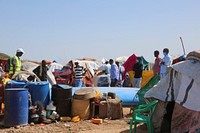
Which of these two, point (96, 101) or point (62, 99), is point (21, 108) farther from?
point (96, 101)

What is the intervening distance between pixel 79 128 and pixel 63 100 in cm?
113

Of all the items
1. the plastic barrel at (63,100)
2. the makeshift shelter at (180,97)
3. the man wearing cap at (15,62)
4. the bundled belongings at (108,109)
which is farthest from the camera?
the man wearing cap at (15,62)

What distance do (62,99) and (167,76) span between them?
3.21m

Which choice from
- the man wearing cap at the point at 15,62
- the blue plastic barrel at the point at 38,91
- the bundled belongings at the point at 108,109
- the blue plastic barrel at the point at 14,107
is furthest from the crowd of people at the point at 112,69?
the bundled belongings at the point at 108,109

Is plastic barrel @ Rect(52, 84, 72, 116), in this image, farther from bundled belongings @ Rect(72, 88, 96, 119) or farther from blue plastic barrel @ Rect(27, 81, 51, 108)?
blue plastic barrel @ Rect(27, 81, 51, 108)

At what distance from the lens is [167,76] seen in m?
6.46

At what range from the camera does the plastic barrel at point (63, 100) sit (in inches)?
332

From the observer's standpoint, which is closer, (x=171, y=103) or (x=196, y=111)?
(x=196, y=111)

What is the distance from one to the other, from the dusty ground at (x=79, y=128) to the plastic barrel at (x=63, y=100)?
1.62 feet

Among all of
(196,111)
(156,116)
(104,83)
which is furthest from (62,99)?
(104,83)

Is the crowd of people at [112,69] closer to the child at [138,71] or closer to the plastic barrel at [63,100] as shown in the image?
the child at [138,71]

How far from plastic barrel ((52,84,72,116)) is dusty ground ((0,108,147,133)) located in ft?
1.62

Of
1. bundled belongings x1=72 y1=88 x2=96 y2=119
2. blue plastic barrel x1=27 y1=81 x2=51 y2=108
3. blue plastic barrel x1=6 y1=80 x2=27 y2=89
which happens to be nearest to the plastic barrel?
bundled belongings x1=72 y1=88 x2=96 y2=119

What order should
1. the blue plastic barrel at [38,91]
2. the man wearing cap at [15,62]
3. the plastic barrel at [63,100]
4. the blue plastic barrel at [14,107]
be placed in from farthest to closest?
the man wearing cap at [15,62] < the plastic barrel at [63,100] < the blue plastic barrel at [38,91] < the blue plastic barrel at [14,107]
